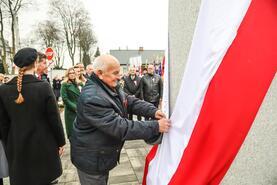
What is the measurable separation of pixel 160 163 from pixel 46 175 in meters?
1.74

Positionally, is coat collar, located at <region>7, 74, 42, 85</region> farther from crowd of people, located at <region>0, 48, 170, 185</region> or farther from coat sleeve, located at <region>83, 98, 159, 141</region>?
coat sleeve, located at <region>83, 98, 159, 141</region>

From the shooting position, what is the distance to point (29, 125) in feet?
10.1

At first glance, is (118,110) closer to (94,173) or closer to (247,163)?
(94,173)

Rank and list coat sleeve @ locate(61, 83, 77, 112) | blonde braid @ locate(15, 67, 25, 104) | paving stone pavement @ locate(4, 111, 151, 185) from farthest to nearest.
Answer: coat sleeve @ locate(61, 83, 77, 112) → paving stone pavement @ locate(4, 111, 151, 185) → blonde braid @ locate(15, 67, 25, 104)

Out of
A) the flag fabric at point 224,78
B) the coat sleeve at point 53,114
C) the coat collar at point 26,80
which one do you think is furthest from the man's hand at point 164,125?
the coat collar at point 26,80

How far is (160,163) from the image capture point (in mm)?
1929

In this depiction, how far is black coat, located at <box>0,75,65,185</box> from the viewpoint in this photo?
119 inches

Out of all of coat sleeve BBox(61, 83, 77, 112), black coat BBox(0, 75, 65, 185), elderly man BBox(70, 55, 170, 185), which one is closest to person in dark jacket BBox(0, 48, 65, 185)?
black coat BBox(0, 75, 65, 185)

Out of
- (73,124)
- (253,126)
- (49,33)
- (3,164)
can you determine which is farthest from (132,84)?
(49,33)

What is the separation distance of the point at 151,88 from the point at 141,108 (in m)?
5.69

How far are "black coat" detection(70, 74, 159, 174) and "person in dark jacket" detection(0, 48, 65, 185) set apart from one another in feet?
2.31

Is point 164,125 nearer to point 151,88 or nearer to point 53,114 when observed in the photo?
point 53,114

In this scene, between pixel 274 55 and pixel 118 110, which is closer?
pixel 274 55

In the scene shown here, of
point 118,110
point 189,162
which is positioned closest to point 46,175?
point 118,110
